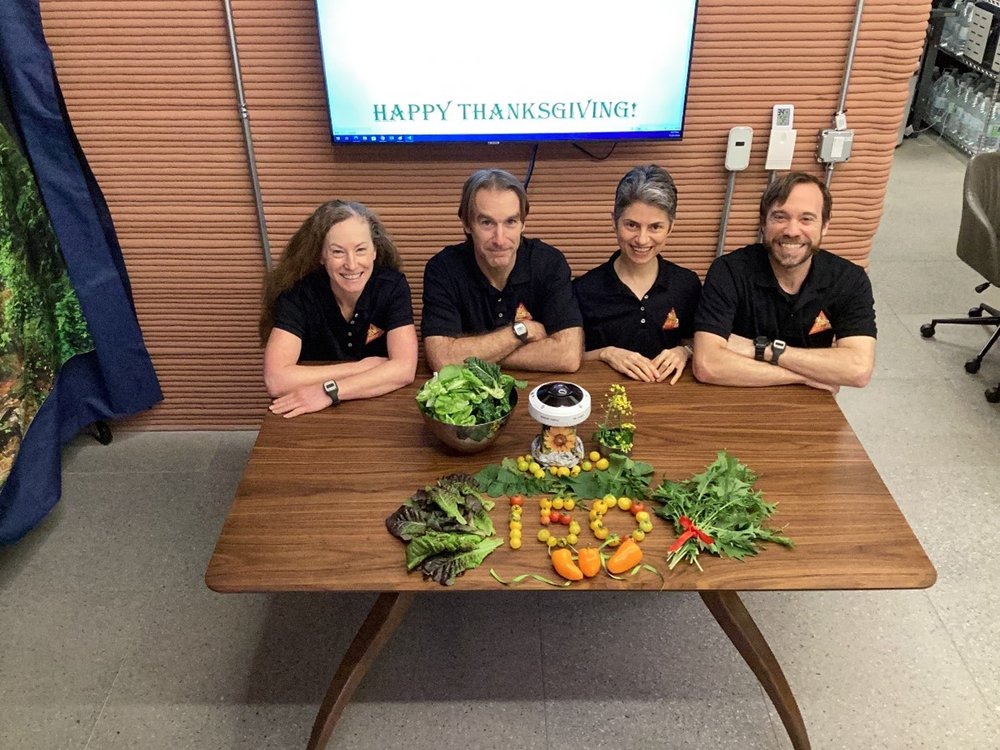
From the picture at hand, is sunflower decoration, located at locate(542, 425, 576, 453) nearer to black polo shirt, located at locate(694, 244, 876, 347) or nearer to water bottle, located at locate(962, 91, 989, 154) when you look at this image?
black polo shirt, located at locate(694, 244, 876, 347)

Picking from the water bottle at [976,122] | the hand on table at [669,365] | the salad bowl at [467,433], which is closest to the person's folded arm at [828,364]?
the hand on table at [669,365]

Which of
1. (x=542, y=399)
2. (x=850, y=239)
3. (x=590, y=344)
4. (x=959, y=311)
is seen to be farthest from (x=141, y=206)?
(x=959, y=311)

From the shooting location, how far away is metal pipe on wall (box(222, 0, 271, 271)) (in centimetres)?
270

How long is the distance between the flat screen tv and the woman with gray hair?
38cm

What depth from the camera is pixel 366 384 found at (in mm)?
2199

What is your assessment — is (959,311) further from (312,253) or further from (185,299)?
(185,299)

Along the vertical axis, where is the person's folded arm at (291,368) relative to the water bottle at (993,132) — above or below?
above

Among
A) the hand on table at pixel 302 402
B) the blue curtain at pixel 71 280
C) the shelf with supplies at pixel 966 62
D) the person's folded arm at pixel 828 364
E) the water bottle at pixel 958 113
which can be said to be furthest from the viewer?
the water bottle at pixel 958 113

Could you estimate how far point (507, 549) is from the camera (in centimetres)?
168

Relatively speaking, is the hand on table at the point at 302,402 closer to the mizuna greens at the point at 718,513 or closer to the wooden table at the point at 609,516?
the wooden table at the point at 609,516

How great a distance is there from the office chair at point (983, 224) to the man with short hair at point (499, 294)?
2.21 m

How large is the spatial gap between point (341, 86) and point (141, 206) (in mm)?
931

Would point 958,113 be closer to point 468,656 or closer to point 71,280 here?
point 468,656

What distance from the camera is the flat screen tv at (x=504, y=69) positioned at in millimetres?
2605
